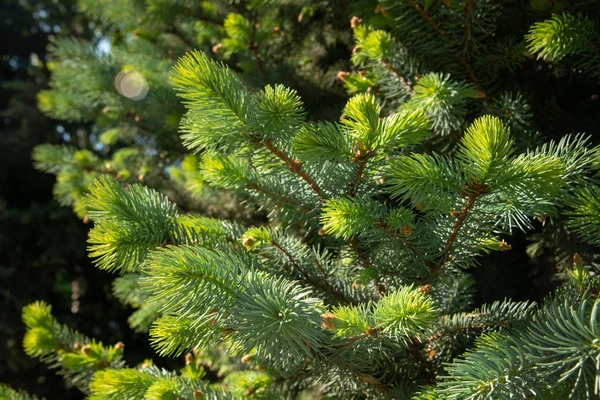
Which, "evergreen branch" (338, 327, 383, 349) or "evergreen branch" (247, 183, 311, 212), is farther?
"evergreen branch" (247, 183, 311, 212)

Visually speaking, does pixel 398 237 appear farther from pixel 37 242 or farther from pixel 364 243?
pixel 37 242

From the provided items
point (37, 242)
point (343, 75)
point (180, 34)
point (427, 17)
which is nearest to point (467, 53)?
point (427, 17)

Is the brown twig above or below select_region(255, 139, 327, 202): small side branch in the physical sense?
above

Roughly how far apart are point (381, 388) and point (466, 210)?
461 millimetres

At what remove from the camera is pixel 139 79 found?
2020 mm

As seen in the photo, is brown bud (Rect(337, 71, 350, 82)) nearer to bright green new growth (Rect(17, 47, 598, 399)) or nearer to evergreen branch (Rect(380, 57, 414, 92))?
evergreen branch (Rect(380, 57, 414, 92))

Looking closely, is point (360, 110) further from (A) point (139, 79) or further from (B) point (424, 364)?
(A) point (139, 79)

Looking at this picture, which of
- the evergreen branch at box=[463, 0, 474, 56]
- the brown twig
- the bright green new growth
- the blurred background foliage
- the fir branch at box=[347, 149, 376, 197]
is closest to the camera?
the bright green new growth

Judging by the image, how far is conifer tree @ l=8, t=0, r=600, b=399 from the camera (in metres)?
0.68

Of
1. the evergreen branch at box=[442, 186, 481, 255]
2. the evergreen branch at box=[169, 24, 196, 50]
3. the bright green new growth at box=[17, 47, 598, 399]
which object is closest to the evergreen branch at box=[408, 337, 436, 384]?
the bright green new growth at box=[17, 47, 598, 399]

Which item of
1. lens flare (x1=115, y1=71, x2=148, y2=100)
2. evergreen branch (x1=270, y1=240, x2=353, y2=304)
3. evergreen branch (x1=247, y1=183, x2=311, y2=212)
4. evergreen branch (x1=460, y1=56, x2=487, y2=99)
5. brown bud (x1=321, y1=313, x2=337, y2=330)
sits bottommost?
brown bud (x1=321, y1=313, x2=337, y2=330)

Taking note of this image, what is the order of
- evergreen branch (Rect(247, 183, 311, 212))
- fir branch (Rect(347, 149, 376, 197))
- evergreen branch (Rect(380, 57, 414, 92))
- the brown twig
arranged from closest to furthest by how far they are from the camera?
fir branch (Rect(347, 149, 376, 197)) < evergreen branch (Rect(247, 183, 311, 212)) < evergreen branch (Rect(380, 57, 414, 92)) < the brown twig

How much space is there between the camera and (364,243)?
0.98m

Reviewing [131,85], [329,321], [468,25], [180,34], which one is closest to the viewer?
[329,321]
